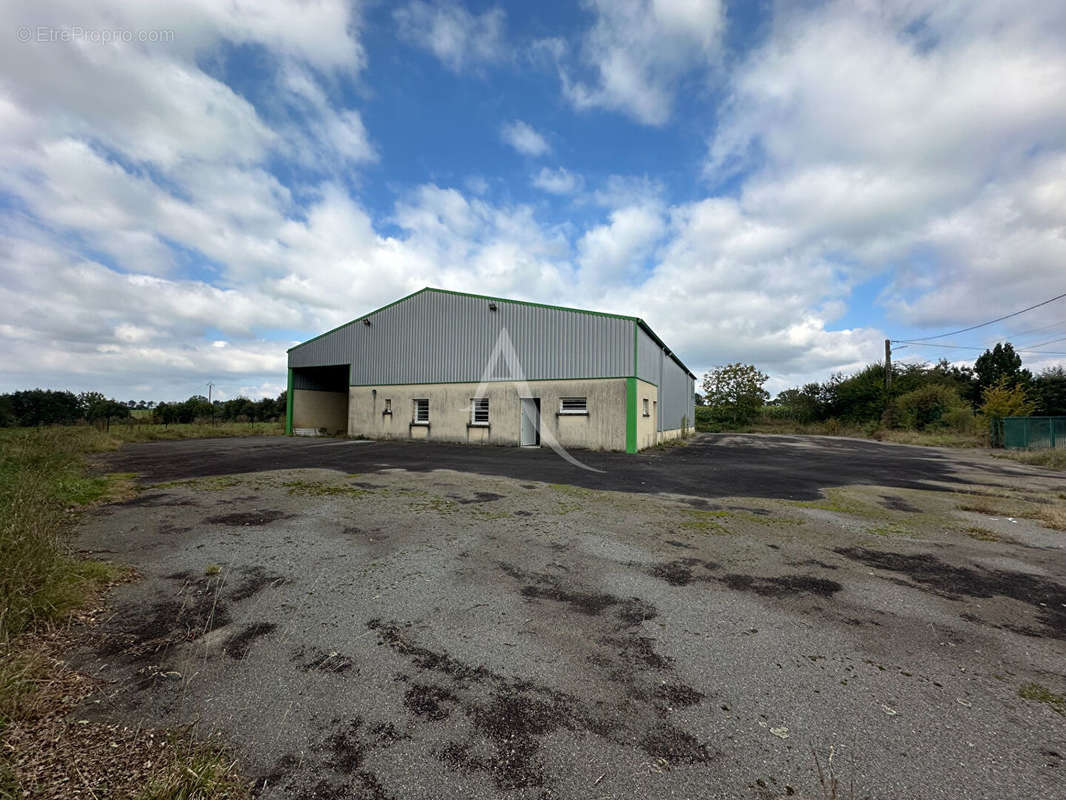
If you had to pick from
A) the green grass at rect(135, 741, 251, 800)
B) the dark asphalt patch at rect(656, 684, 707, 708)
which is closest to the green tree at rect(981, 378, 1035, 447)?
the dark asphalt patch at rect(656, 684, 707, 708)

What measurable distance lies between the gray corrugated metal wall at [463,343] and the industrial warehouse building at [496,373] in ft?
0.15

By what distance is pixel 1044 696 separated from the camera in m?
2.53

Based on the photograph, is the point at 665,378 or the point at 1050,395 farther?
the point at 1050,395

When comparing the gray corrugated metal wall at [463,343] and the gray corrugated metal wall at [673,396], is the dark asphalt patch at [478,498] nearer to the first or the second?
the gray corrugated metal wall at [463,343]

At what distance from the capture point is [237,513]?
6.11 m

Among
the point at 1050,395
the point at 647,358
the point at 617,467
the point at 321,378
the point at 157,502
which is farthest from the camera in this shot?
the point at 1050,395

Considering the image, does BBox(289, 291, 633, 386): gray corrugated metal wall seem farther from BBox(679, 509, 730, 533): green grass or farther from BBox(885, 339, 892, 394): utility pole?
BBox(885, 339, 892, 394): utility pole

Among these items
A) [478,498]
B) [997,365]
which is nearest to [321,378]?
[478,498]

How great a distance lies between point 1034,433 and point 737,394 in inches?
922

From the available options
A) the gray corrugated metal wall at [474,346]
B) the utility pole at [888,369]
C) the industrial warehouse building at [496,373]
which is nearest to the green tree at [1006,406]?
the utility pole at [888,369]

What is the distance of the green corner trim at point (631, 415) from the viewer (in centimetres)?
1590

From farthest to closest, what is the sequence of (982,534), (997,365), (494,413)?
(997,365)
(494,413)
(982,534)

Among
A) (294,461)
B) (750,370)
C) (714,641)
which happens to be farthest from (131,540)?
(750,370)

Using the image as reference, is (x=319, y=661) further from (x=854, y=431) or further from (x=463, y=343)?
(x=854, y=431)
